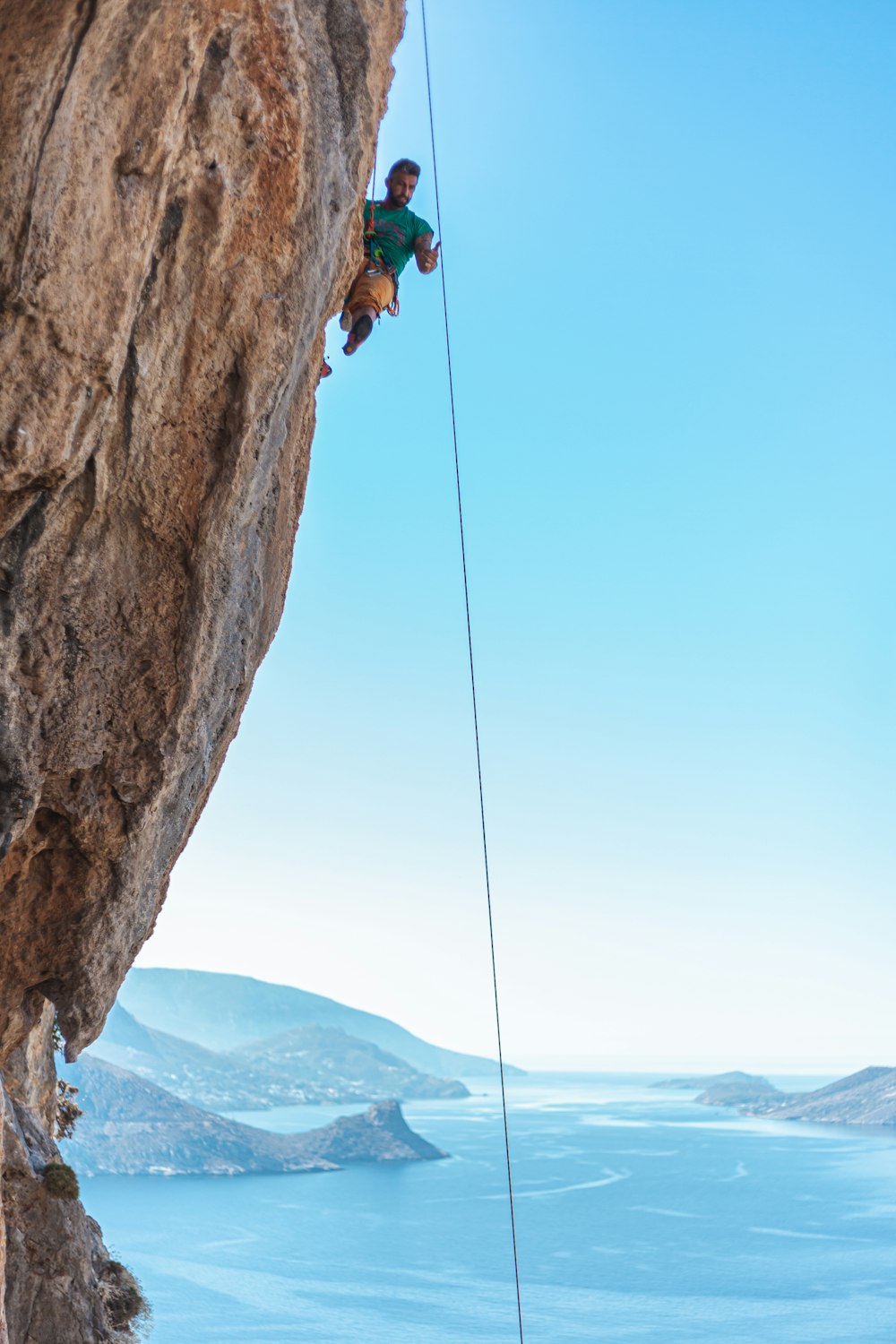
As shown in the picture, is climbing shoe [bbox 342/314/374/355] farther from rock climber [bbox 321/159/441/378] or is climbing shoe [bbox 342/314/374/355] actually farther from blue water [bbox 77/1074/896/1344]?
blue water [bbox 77/1074/896/1344]

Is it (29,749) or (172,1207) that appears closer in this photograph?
(29,749)

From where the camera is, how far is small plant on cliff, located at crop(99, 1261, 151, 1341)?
11.9m

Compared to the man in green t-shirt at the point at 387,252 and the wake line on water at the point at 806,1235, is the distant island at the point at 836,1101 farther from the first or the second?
the man in green t-shirt at the point at 387,252

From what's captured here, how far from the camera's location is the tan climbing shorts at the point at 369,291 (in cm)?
795

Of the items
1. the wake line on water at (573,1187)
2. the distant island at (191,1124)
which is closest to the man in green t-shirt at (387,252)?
the distant island at (191,1124)

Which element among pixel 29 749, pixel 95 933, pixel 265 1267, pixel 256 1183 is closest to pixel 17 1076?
pixel 95 933

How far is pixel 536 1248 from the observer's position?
243ft

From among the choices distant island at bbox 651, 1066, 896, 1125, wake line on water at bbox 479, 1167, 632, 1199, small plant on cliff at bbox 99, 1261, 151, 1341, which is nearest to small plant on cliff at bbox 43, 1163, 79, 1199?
small plant on cliff at bbox 99, 1261, 151, 1341

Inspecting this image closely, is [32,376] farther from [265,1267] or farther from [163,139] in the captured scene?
[265,1267]

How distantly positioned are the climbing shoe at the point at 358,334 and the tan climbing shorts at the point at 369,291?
4.3 inches

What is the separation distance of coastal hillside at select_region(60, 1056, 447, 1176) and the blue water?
7.04ft

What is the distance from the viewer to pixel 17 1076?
38.4ft

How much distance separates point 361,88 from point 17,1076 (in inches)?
411

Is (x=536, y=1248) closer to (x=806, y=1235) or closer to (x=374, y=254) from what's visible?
(x=806, y=1235)
